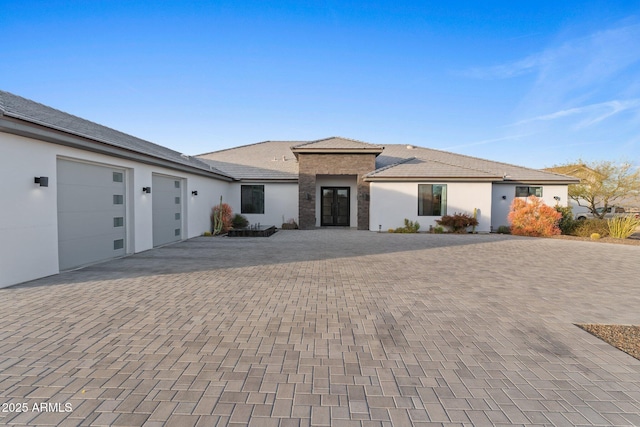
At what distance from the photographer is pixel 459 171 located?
55.5ft

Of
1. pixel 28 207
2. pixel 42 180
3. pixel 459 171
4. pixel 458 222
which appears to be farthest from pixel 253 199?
pixel 28 207

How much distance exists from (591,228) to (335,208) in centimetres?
1370

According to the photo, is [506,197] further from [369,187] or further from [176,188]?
[176,188]

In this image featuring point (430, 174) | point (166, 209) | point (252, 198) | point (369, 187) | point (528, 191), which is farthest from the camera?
point (252, 198)

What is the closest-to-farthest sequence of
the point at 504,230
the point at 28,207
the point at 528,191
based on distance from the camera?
the point at 28,207 → the point at 504,230 → the point at 528,191

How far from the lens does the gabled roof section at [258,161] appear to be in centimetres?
1930

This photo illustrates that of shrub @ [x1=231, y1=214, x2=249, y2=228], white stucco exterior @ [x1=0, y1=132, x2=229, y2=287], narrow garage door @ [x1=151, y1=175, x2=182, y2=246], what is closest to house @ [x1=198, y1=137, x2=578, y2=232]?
shrub @ [x1=231, y1=214, x2=249, y2=228]

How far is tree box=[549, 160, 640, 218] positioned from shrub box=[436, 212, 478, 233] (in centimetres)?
Answer: 1492

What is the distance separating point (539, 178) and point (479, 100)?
6586 mm

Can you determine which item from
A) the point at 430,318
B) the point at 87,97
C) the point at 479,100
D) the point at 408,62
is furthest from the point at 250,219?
the point at 479,100

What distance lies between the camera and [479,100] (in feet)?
67.1

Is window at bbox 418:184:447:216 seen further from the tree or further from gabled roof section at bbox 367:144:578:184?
the tree

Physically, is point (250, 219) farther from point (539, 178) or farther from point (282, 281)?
point (539, 178)

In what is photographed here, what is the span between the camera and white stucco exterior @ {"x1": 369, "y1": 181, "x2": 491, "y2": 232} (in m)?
16.8
